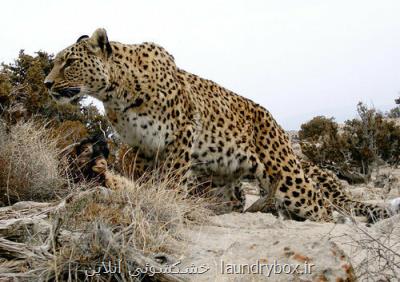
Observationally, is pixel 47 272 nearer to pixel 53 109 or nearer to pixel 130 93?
pixel 130 93

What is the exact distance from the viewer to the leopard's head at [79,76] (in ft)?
24.0

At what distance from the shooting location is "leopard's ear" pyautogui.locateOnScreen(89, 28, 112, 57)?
7.46m

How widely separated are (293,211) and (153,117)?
221 cm

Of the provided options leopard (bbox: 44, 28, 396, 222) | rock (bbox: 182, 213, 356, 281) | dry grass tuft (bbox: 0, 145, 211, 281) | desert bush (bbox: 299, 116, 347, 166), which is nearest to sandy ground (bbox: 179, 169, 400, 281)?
rock (bbox: 182, 213, 356, 281)

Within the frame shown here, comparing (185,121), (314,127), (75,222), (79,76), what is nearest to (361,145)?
(314,127)

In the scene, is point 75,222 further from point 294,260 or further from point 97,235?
point 294,260

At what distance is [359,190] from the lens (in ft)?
36.0

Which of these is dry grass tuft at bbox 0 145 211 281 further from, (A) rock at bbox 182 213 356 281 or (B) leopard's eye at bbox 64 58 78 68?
(B) leopard's eye at bbox 64 58 78 68

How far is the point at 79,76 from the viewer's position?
736cm

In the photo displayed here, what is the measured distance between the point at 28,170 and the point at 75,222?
2.61 m

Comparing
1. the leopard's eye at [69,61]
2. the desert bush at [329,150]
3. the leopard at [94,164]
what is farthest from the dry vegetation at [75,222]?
the desert bush at [329,150]

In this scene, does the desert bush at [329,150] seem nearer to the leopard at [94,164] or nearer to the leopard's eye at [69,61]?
the leopard at [94,164]

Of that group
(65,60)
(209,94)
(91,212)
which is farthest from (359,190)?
(91,212)

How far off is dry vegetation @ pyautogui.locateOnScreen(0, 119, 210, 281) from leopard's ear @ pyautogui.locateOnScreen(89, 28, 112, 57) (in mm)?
1423
